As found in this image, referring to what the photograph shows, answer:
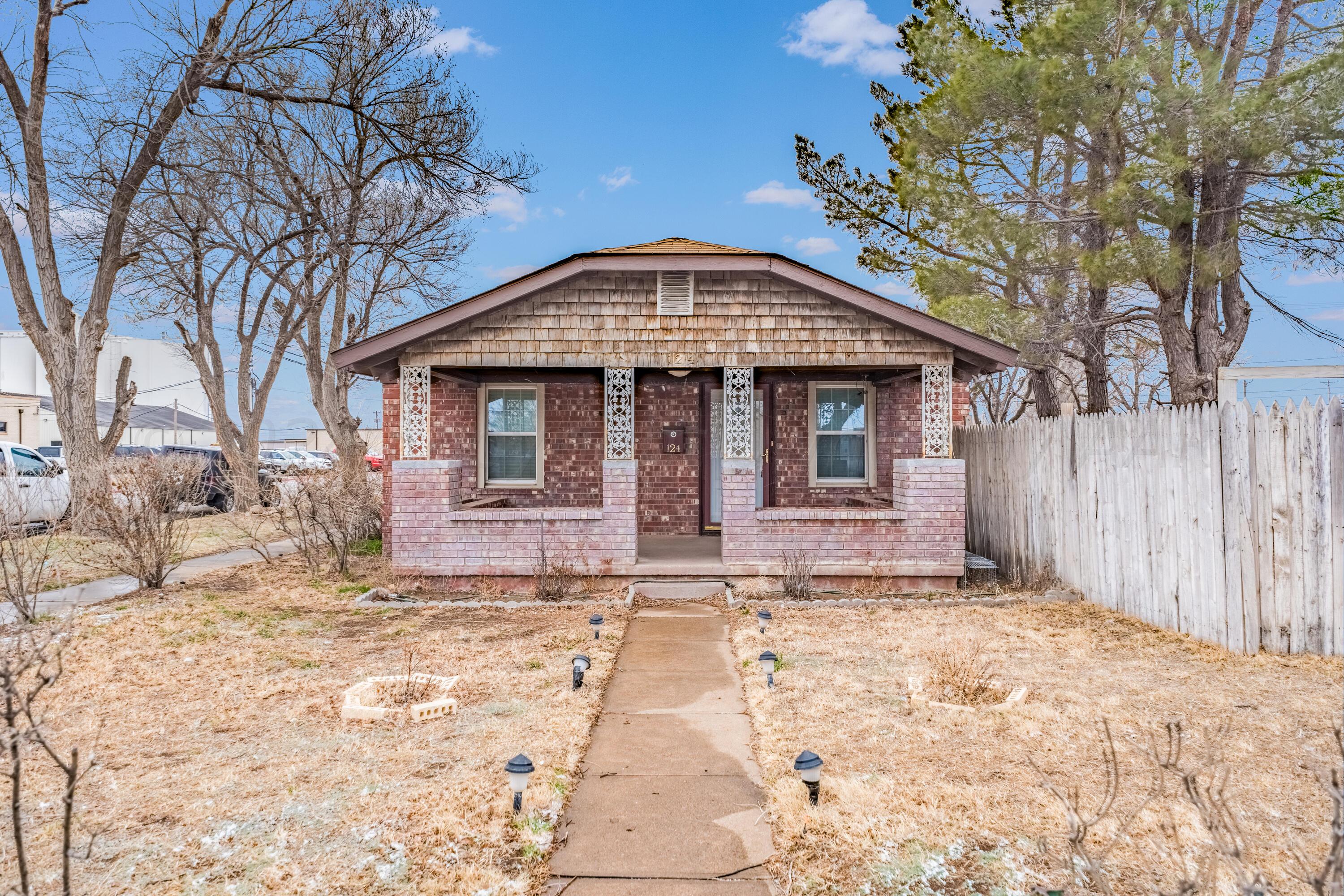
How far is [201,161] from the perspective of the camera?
20141 millimetres

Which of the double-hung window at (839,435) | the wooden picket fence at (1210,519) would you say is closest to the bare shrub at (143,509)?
the double-hung window at (839,435)

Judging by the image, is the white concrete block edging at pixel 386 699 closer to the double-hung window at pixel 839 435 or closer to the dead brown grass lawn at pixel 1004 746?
the dead brown grass lawn at pixel 1004 746

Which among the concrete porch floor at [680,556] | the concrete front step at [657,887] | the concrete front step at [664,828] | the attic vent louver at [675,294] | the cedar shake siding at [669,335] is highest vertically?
the attic vent louver at [675,294]

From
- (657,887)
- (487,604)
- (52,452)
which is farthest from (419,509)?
(52,452)

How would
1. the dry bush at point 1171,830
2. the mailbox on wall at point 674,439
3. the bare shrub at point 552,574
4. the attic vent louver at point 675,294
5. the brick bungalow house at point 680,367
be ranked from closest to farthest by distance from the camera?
the dry bush at point 1171,830
the bare shrub at point 552,574
the brick bungalow house at point 680,367
the attic vent louver at point 675,294
the mailbox on wall at point 674,439

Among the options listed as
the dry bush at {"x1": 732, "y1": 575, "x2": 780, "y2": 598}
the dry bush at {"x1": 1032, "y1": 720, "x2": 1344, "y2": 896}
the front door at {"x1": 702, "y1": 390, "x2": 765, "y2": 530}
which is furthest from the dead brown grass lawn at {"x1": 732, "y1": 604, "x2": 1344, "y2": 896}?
the front door at {"x1": 702, "y1": 390, "x2": 765, "y2": 530}

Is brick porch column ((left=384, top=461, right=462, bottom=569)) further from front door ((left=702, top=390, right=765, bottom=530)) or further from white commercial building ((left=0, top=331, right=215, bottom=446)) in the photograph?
white commercial building ((left=0, top=331, right=215, bottom=446))

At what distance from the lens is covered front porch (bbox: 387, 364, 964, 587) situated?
32.9ft

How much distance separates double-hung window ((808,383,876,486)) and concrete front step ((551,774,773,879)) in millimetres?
8370

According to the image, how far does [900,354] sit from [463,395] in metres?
6.19

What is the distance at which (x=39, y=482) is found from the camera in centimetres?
1381

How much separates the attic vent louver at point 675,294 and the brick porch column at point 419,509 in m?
3.24

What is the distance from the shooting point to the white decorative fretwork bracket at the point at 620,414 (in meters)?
10.0

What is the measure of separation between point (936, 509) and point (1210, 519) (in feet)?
10.9
